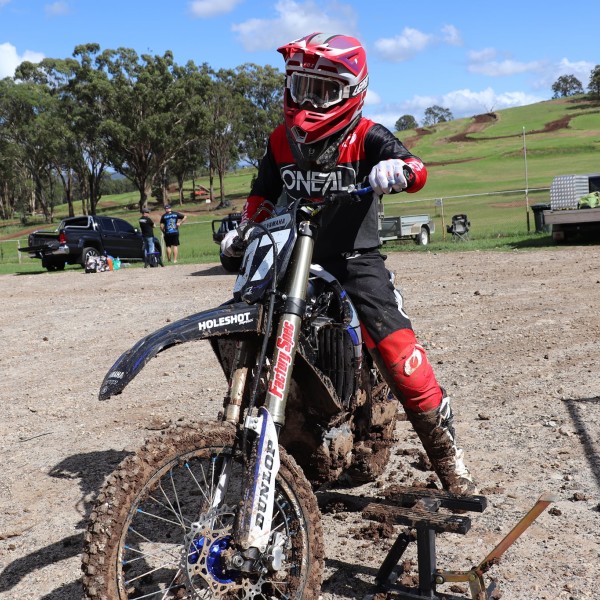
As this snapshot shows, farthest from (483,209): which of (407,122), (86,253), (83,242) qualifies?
(407,122)

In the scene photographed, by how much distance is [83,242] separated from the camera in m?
25.7

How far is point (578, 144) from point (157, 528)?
246 ft

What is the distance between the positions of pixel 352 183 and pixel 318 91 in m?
0.54

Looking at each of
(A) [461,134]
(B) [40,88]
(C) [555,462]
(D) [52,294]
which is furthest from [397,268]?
(A) [461,134]

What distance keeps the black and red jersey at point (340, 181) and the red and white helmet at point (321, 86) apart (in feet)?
0.75

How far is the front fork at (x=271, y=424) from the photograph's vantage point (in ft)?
9.53

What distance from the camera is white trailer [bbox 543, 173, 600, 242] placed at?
17938mm

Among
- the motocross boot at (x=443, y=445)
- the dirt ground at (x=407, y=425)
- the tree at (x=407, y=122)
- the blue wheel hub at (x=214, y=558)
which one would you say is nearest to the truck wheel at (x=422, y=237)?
the dirt ground at (x=407, y=425)

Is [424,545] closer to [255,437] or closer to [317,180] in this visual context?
[255,437]

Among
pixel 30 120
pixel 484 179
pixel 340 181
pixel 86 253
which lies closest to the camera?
pixel 340 181

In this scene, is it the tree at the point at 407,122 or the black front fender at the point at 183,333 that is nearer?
the black front fender at the point at 183,333

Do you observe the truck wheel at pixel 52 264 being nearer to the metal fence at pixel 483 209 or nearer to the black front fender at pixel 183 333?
the metal fence at pixel 483 209

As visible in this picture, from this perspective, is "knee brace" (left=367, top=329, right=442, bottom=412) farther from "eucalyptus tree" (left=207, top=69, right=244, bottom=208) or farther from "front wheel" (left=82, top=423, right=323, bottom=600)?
"eucalyptus tree" (left=207, top=69, right=244, bottom=208)

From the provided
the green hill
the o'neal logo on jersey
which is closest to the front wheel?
the o'neal logo on jersey
